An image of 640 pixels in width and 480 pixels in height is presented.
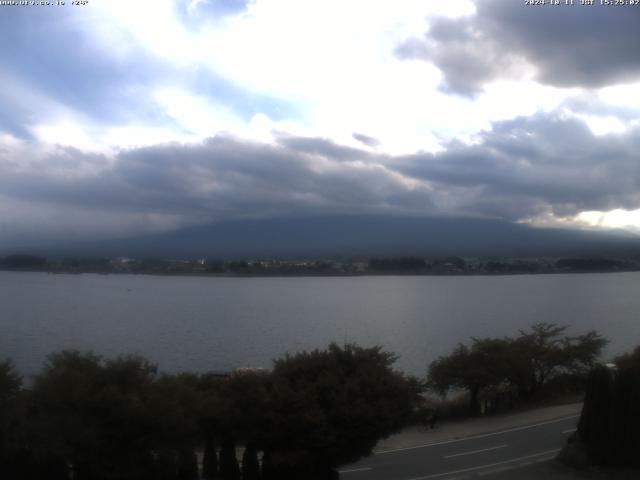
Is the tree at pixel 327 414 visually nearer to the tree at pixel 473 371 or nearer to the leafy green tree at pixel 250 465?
the leafy green tree at pixel 250 465

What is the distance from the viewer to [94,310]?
6931 cm

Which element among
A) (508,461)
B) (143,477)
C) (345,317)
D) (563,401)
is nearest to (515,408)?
(563,401)

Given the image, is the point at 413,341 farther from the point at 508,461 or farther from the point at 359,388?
the point at 359,388

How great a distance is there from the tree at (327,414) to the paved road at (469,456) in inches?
83.2

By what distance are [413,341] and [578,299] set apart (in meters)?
52.5

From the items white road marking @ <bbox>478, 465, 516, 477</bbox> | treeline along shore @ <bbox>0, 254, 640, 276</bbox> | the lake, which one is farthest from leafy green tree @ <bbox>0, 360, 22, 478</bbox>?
treeline along shore @ <bbox>0, 254, 640, 276</bbox>

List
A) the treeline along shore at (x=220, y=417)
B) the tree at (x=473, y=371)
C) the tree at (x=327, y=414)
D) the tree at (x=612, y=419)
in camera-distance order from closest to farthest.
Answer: the treeline along shore at (x=220, y=417), the tree at (x=327, y=414), the tree at (x=612, y=419), the tree at (x=473, y=371)

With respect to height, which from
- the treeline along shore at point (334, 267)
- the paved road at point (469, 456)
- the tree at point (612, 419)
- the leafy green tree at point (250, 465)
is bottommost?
the paved road at point (469, 456)

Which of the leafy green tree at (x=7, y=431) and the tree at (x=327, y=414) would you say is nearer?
the leafy green tree at (x=7, y=431)

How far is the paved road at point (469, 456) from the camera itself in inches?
657

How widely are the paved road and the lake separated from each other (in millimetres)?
9017

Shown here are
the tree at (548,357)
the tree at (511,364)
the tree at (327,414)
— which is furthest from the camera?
the tree at (548,357)

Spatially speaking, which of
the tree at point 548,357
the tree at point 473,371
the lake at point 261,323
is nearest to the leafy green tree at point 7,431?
the lake at point 261,323

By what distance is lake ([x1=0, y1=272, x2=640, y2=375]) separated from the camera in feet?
136
